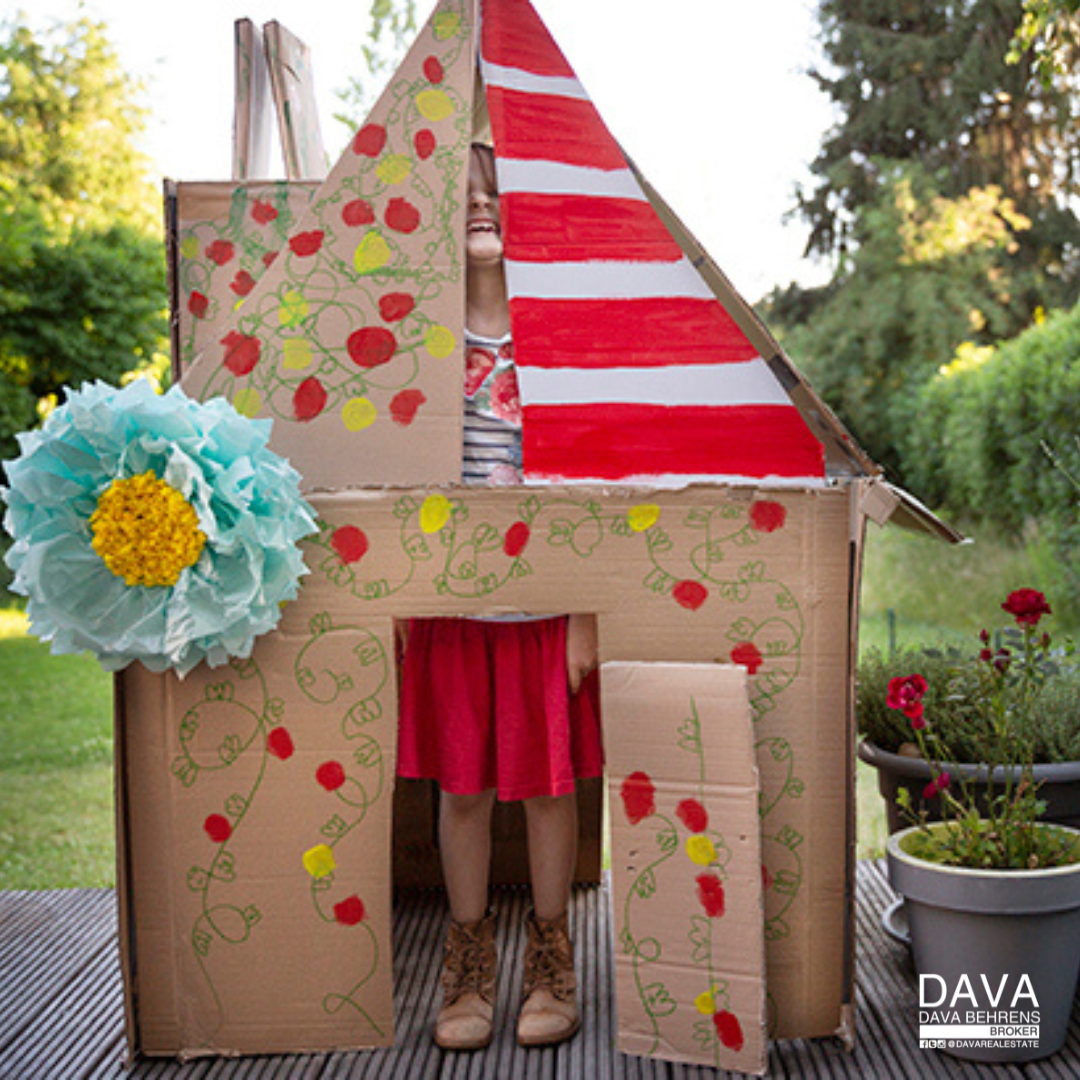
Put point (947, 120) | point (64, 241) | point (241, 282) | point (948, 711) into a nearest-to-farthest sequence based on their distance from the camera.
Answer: point (948, 711) < point (241, 282) < point (64, 241) < point (947, 120)

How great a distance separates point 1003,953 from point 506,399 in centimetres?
128

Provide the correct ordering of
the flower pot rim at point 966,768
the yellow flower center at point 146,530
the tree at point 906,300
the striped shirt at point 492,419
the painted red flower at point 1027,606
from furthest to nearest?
the tree at point 906,300 → the flower pot rim at point 966,768 → the striped shirt at point 492,419 → the painted red flower at point 1027,606 → the yellow flower center at point 146,530

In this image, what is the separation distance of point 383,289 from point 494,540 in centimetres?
50

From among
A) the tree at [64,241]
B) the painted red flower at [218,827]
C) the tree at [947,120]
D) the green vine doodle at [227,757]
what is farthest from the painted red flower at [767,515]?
the tree at [947,120]

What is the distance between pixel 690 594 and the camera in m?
1.87

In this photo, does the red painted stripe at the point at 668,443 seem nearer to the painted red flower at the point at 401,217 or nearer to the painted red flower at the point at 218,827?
the painted red flower at the point at 401,217

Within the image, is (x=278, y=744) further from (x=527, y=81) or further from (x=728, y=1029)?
(x=527, y=81)

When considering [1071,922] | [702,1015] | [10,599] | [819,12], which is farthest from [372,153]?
[819,12]

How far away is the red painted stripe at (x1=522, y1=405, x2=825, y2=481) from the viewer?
1920mm

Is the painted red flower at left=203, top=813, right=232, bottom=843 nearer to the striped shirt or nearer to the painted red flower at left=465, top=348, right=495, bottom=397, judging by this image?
the striped shirt

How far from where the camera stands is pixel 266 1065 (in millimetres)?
1877

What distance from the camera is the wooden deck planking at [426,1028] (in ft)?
6.05

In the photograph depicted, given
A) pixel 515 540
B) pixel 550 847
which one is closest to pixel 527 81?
pixel 515 540

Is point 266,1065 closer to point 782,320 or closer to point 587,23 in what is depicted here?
point 587,23
